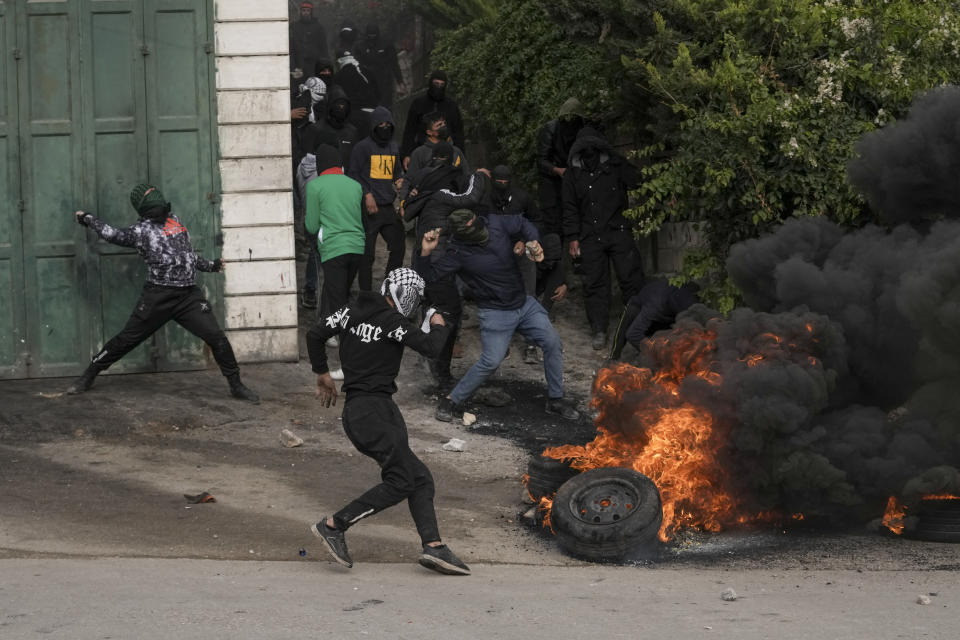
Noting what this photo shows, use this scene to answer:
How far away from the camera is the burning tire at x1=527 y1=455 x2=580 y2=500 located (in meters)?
8.79

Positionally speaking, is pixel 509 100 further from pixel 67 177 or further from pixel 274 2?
pixel 67 177

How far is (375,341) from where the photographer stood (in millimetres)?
7648

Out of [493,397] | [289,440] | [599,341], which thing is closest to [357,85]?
[599,341]

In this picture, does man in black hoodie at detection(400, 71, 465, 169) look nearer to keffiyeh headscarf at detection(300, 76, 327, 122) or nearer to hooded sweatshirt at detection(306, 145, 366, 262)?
keffiyeh headscarf at detection(300, 76, 327, 122)

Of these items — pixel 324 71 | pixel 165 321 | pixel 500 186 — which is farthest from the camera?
pixel 324 71

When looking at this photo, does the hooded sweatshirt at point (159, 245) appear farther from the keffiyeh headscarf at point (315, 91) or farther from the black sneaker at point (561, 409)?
the keffiyeh headscarf at point (315, 91)

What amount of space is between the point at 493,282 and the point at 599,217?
239 centimetres

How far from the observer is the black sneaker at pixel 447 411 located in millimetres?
11469

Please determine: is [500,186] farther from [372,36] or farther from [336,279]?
[372,36]

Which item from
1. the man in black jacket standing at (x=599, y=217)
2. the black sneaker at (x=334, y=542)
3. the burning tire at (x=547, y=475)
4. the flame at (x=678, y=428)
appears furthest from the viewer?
the man in black jacket standing at (x=599, y=217)

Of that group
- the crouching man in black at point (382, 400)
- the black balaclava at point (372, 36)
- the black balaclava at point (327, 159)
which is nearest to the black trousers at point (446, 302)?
the black balaclava at point (327, 159)

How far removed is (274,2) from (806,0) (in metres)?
4.83

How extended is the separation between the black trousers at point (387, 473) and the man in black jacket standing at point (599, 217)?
5.98 metres

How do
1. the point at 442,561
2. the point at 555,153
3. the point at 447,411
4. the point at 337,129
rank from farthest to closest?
1. the point at 337,129
2. the point at 555,153
3. the point at 447,411
4. the point at 442,561
